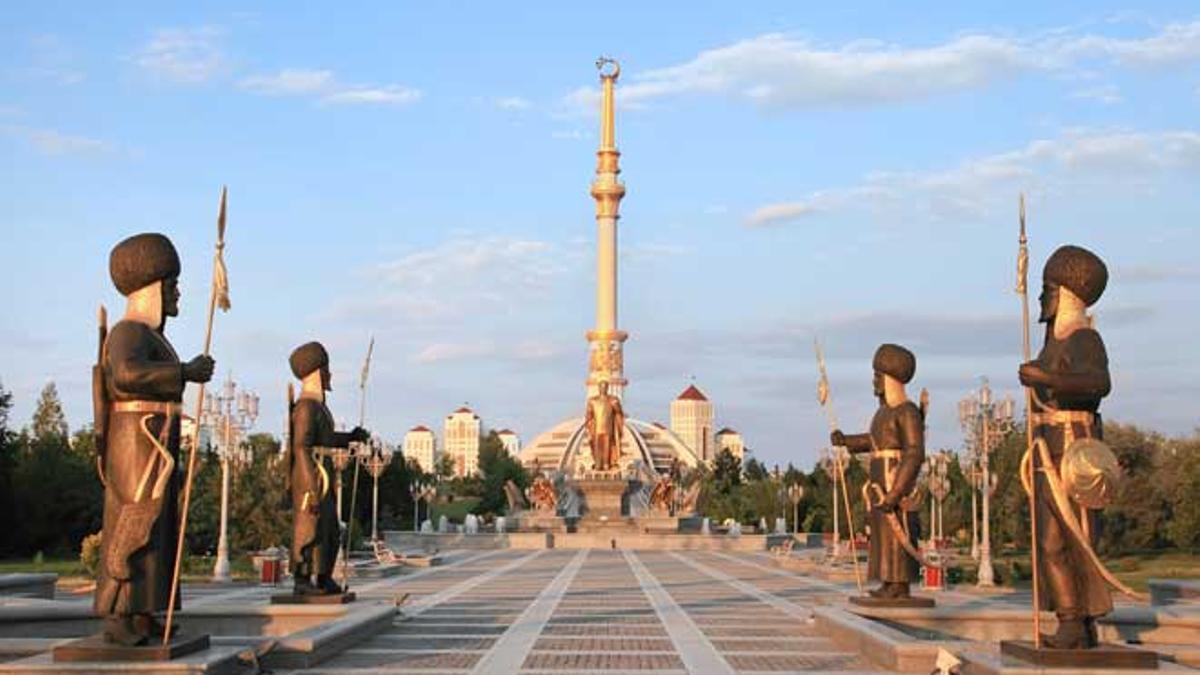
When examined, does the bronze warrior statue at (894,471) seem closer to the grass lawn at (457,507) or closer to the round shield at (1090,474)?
the round shield at (1090,474)

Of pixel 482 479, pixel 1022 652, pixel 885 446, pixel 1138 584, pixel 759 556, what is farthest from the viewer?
pixel 482 479

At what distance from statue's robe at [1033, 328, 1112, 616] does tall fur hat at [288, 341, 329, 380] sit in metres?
9.24

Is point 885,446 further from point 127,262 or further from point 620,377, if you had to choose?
point 620,377

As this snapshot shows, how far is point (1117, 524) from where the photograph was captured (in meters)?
46.8

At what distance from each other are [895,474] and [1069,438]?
5550 mm

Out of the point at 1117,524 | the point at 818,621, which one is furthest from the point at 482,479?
the point at 818,621

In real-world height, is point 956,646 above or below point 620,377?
below

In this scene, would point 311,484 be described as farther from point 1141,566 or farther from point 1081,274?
point 1141,566

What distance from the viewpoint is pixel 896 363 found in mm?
16562

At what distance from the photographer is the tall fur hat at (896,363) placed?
16562 millimetres

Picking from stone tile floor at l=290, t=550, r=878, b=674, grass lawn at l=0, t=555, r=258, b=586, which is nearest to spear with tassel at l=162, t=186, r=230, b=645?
stone tile floor at l=290, t=550, r=878, b=674

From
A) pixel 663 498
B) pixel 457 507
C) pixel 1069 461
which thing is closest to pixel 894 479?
pixel 1069 461

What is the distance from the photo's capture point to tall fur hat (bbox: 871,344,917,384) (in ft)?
54.3

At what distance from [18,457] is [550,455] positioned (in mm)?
123232
